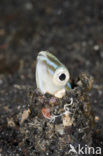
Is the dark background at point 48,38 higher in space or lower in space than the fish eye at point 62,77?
higher

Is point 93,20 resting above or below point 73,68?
above

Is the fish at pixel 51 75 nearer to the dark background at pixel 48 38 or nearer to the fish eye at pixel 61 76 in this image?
the fish eye at pixel 61 76

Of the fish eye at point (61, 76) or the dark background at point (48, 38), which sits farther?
the dark background at point (48, 38)

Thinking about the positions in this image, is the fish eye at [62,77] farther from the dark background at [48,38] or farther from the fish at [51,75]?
the dark background at [48,38]

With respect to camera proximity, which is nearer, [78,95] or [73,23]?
[78,95]

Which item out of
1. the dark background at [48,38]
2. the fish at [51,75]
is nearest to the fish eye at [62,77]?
the fish at [51,75]

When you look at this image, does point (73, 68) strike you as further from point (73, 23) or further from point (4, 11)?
point (4, 11)

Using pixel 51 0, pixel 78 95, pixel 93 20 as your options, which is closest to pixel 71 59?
pixel 93 20

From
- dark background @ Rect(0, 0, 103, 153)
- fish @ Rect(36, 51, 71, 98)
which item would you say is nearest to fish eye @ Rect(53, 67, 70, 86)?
fish @ Rect(36, 51, 71, 98)

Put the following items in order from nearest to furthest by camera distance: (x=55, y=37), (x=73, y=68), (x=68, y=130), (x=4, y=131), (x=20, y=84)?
1. (x=68, y=130)
2. (x=4, y=131)
3. (x=20, y=84)
4. (x=73, y=68)
5. (x=55, y=37)
